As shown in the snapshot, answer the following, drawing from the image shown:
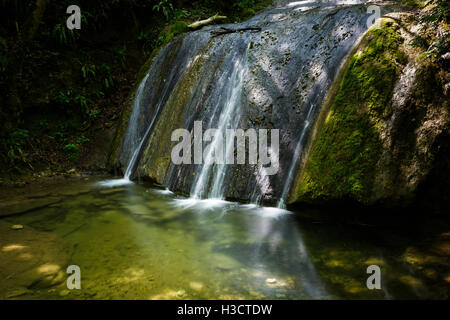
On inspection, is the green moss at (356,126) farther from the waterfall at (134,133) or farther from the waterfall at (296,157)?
the waterfall at (134,133)

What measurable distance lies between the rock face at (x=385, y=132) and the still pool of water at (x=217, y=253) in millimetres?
547

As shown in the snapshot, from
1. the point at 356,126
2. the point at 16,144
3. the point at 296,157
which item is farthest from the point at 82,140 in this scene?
the point at 356,126

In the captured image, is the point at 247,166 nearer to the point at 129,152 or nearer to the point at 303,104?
the point at 303,104

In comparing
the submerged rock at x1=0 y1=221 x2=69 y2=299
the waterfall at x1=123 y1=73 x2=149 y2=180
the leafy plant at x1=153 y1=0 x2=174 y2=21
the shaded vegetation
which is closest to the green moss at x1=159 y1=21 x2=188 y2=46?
the shaded vegetation

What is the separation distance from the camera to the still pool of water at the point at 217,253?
252 cm

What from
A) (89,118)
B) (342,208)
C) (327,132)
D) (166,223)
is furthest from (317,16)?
(89,118)

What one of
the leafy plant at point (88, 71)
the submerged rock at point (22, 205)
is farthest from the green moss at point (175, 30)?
the submerged rock at point (22, 205)

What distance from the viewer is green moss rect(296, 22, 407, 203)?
377cm

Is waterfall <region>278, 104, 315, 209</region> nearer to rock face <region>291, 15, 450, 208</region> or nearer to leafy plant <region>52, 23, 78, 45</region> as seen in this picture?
rock face <region>291, 15, 450, 208</region>

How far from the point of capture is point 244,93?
5.46m

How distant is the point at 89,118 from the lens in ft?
26.9

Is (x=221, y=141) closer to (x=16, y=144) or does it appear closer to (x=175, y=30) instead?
(x=175, y=30)

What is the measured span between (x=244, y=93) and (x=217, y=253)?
315cm
